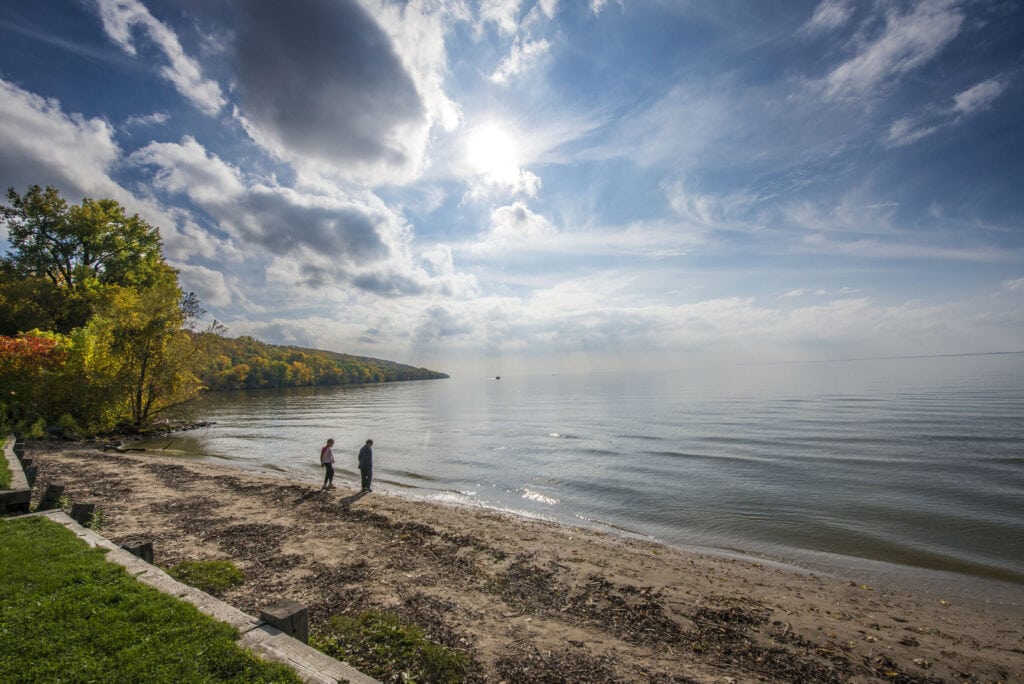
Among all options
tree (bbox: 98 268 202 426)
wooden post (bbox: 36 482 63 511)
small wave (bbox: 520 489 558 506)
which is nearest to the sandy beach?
wooden post (bbox: 36 482 63 511)

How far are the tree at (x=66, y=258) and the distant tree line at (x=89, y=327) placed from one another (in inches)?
3.5

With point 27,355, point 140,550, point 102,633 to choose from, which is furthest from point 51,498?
point 27,355

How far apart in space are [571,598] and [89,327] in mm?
39609

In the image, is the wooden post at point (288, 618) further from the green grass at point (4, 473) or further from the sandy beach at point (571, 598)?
the green grass at point (4, 473)

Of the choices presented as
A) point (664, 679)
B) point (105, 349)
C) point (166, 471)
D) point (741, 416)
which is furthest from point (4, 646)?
point (741, 416)

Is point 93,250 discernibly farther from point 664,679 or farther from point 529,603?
point 664,679

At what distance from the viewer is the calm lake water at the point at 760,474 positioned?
1518 cm

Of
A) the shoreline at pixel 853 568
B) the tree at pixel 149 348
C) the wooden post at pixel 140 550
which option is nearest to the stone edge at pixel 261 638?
the wooden post at pixel 140 550

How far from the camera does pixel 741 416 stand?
49.5m

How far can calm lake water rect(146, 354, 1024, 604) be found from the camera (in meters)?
15.2

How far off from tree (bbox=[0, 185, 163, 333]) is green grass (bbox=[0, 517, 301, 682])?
4539 cm

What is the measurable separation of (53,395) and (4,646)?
36.1 meters

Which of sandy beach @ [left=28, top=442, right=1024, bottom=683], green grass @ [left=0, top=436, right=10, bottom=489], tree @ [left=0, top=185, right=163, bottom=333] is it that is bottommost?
sandy beach @ [left=28, top=442, right=1024, bottom=683]

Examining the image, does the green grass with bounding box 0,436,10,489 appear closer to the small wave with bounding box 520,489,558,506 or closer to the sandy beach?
the sandy beach
